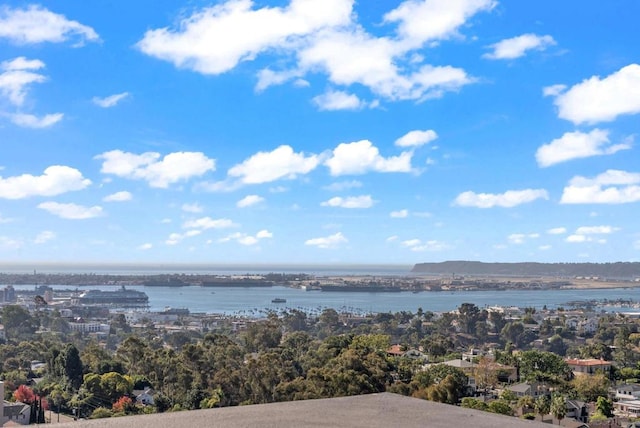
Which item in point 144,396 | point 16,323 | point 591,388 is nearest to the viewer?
point 144,396

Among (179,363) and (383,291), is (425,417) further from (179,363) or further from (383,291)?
(383,291)

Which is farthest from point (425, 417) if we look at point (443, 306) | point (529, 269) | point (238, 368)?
point (529, 269)

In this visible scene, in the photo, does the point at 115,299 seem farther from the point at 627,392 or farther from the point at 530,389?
the point at 627,392

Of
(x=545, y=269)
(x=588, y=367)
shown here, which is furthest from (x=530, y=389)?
(x=545, y=269)

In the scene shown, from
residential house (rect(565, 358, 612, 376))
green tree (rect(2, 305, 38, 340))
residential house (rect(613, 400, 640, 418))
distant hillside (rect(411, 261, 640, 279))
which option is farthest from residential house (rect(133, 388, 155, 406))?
distant hillside (rect(411, 261, 640, 279))

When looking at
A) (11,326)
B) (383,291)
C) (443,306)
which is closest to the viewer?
(11,326)

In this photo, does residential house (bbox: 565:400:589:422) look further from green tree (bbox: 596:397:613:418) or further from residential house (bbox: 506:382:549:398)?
residential house (bbox: 506:382:549:398)

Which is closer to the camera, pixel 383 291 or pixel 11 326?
pixel 11 326
